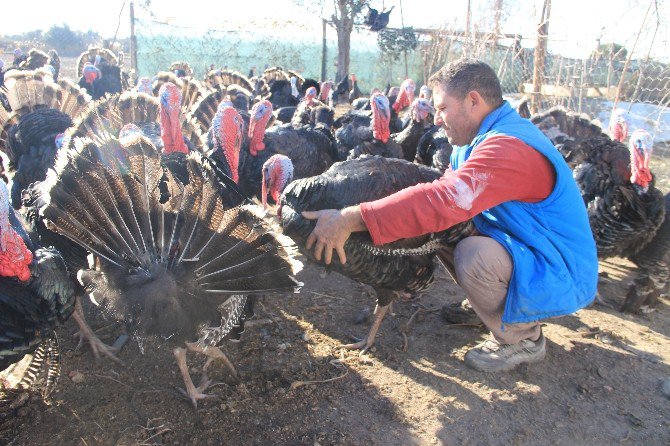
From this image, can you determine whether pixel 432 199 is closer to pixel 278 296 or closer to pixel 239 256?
pixel 239 256

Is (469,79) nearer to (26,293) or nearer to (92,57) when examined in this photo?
(26,293)

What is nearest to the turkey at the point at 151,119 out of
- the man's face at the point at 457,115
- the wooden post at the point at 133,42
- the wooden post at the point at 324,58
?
the man's face at the point at 457,115

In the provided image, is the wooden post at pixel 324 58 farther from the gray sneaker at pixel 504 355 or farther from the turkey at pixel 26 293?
the turkey at pixel 26 293

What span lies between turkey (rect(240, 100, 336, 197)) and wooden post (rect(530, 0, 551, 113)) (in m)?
4.00

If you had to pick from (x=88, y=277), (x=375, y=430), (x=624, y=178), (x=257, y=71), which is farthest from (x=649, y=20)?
(x=257, y=71)

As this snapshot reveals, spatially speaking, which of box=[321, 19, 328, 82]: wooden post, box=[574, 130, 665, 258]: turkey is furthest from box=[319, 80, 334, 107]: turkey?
box=[574, 130, 665, 258]: turkey

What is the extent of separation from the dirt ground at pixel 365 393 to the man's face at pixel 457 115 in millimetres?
1389

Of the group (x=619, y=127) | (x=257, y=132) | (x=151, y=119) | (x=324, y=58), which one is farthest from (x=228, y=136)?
(x=324, y=58)

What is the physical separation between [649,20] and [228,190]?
6186 mm

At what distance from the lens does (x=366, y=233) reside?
7.70 feet

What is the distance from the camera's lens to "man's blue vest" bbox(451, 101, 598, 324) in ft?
7.80

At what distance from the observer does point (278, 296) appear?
12.2ft

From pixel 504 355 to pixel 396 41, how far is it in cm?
1729

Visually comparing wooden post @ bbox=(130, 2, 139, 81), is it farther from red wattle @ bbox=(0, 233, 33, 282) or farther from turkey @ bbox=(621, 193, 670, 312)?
turkey @ bbox=(621, 193, 670, 312)
